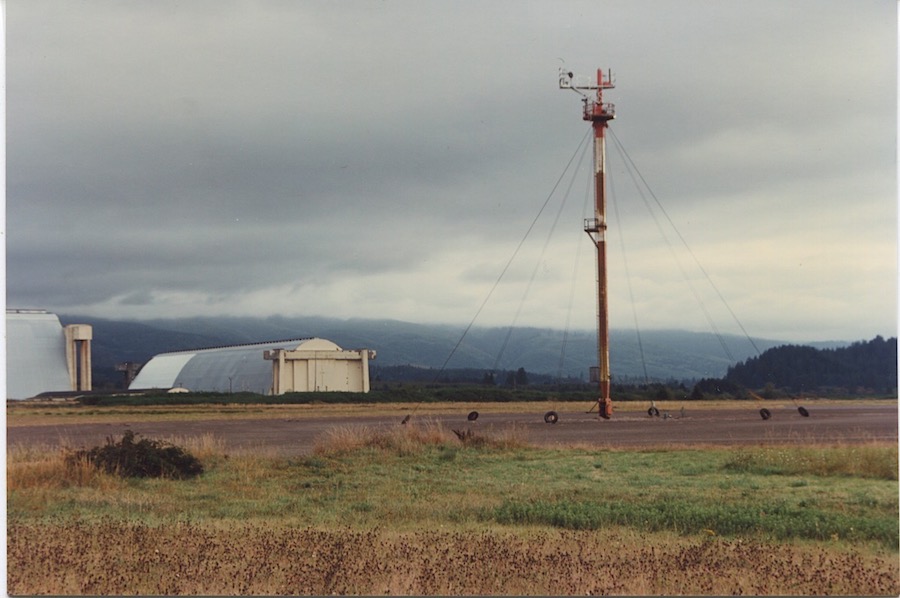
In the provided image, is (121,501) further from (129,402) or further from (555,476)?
(129,402)

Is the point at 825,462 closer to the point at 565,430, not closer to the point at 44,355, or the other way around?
the point at 565,430

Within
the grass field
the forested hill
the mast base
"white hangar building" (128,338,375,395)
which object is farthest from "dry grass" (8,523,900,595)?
the forested hill

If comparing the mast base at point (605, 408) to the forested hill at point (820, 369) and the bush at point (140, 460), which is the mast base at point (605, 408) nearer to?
the bush at point (140, 460)

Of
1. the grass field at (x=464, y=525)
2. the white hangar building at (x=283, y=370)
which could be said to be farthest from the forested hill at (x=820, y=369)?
the grass field at (x=464, y=525)

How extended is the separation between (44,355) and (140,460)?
77.8m

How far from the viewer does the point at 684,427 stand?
3888cm

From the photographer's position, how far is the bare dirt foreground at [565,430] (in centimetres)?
3059

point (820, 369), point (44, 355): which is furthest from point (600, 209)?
point (820, 369)

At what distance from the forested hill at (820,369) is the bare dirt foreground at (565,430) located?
6456cm

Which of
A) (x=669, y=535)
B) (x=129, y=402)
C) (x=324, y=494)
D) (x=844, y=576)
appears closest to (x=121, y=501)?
(x=324, y=494)

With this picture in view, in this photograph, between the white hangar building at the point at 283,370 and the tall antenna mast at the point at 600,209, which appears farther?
the white hangar building at the point at 283,370

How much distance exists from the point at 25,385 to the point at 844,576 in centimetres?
8894

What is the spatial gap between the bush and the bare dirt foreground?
583 centimetres

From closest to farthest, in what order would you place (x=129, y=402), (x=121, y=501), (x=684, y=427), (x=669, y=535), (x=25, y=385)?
(x=669, y=535) → (x=121, y=501) → (x=684, y=427) → (x=129, y=402) → (x=25, y=385)
